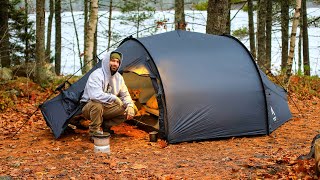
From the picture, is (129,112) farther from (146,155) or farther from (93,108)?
(146,155)

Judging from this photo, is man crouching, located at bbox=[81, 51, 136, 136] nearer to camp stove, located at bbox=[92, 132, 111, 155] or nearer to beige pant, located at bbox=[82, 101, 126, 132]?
beige pant, located at bbox=[82, 101, 126, 132]

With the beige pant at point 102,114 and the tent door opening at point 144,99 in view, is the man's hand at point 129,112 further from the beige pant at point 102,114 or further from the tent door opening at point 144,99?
the tent door opening at point 144,99

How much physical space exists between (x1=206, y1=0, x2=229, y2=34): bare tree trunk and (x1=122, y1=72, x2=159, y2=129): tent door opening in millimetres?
1948

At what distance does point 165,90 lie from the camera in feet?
19.0

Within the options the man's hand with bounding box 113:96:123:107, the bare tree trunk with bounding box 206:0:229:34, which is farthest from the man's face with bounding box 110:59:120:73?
the bare tree trunk with bounding box 206:0:229:34

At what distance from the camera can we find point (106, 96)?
5.63 m

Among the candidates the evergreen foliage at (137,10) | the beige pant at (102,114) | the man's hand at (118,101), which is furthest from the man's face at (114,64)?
the evergreen foliage at (137,10)

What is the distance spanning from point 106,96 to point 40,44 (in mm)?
4013

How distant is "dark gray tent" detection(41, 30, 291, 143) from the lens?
5840mm

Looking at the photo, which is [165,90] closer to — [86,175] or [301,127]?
[86,175]

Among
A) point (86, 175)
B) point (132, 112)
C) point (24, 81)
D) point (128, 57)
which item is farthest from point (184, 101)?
point (24, 81)

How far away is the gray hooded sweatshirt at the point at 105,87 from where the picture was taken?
5.63 meters

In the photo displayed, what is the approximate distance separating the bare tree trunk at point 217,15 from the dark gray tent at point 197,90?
1.74 metres

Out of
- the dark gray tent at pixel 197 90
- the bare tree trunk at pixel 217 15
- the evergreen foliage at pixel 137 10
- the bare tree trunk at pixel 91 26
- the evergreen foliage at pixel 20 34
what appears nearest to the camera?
the dark gray tent at pixel 197 90
